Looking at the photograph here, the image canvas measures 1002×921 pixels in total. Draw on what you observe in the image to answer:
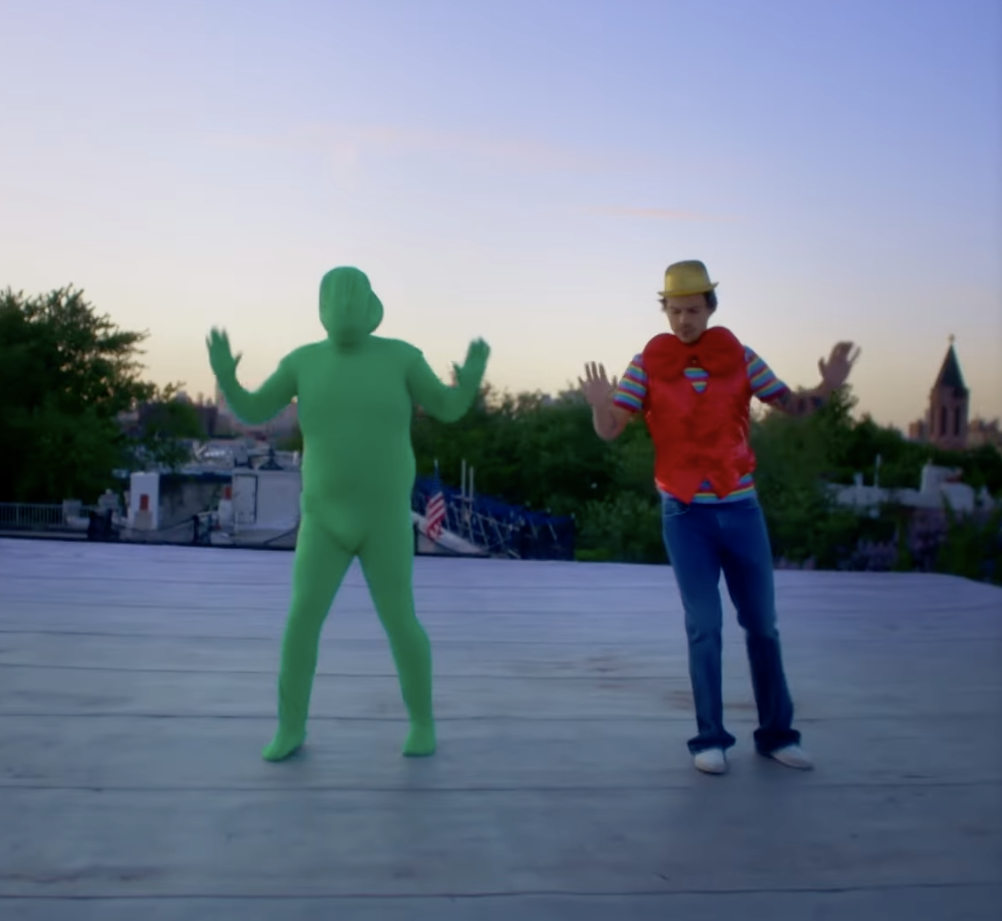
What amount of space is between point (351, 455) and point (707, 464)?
3.08ft

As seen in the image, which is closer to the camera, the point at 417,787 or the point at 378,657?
the point at 417,787

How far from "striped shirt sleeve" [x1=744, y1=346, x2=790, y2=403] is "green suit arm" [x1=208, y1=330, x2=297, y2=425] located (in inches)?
49.0

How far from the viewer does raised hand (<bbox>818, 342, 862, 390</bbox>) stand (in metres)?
3.17

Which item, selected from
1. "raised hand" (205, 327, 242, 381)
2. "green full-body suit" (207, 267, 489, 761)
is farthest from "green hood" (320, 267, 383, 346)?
"raised hand" (205, 327, 242, 381)

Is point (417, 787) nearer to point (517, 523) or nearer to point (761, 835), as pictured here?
point (761, 835)

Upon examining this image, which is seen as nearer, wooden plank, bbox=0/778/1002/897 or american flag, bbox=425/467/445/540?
wooden plank, bbox=0/778/1002/897

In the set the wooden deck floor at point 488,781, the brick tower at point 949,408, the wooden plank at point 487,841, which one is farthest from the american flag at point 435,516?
the wooden plank at point 487,841

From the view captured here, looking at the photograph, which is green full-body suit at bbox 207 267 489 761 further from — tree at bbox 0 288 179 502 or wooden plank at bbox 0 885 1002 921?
tree at bbox 0 288 179 502

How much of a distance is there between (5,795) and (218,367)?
1.19m

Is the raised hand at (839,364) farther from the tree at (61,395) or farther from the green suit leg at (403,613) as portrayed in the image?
the tree at (61,395)

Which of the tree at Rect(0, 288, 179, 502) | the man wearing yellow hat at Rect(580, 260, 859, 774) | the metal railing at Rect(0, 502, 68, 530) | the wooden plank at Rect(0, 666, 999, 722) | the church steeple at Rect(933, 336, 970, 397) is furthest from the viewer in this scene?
the tree at Rect(0, 288, 179, 502)

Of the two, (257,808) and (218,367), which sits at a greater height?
(218,367)

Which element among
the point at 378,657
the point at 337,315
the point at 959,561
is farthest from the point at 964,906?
the point at 959,561

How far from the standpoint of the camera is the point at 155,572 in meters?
6.62
